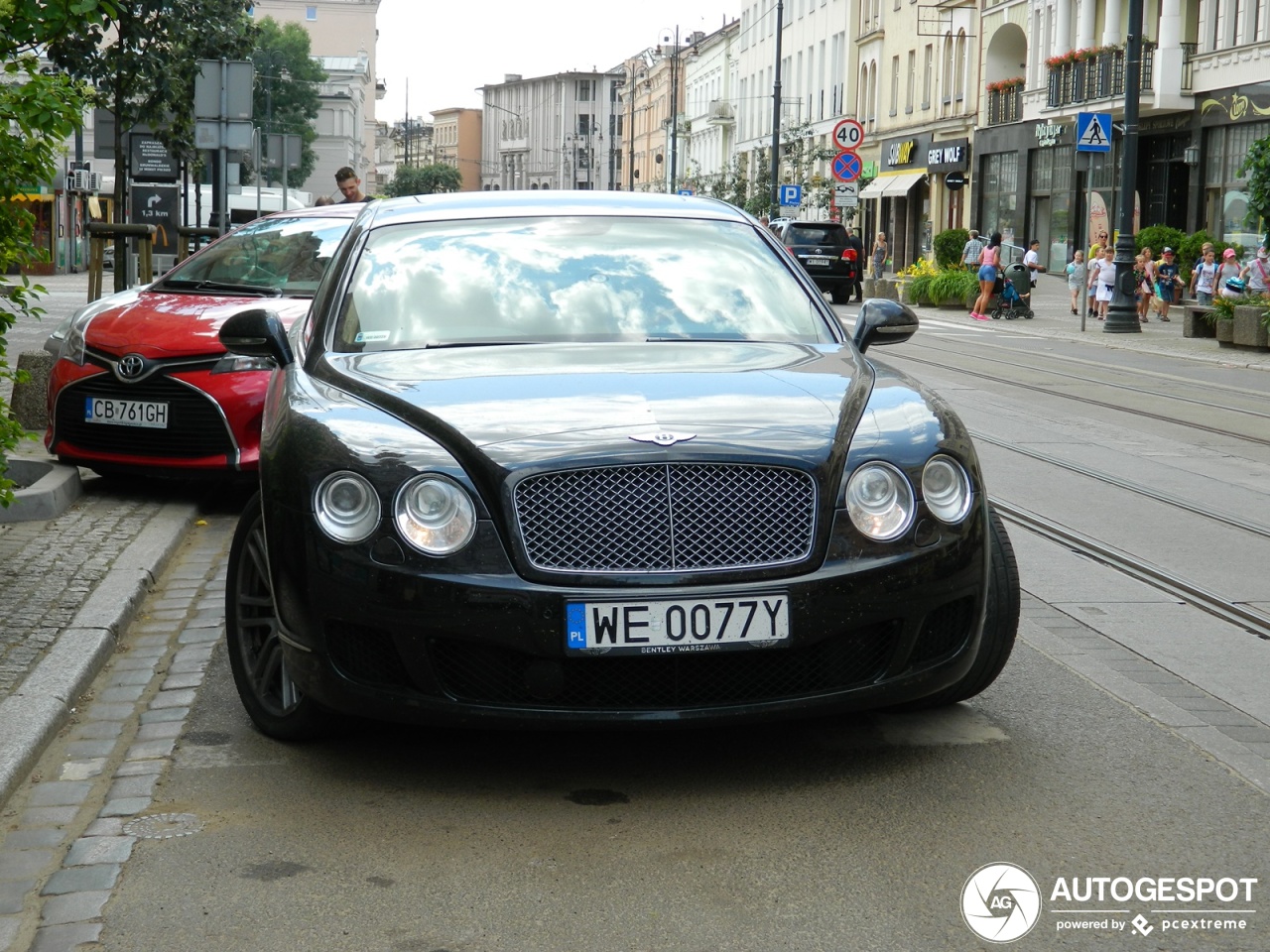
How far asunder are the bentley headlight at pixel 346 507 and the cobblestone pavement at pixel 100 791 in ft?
2.49

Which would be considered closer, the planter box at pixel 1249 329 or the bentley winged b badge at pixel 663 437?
the bentley winged b badge at pixel 663 437

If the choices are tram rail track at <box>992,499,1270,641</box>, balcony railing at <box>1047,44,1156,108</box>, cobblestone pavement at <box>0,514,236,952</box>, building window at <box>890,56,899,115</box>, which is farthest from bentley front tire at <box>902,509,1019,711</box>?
building window at <box>890,56,899,115</box>

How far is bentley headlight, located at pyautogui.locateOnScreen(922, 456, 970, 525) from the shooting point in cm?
433

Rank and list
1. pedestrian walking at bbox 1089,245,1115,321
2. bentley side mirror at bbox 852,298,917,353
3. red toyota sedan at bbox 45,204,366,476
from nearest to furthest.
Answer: bentley side mirror at bbox 852,298,917,353 < red toyota sedan at bbox 45,204,366,476 < pedestrian walking at bbox 1089,245,1115,321

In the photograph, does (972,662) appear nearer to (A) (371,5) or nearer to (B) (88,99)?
(B) (88,99)

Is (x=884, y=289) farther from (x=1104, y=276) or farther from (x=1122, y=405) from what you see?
(x=1122, y=405)

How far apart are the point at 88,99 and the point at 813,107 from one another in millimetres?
67772

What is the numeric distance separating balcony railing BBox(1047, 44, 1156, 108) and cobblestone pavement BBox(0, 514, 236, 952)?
119 feet

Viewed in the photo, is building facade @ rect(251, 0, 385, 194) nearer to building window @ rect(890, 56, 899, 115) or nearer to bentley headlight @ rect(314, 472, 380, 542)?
building window @ rect(890, 56, 899, 115)

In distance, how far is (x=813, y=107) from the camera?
73062 mm

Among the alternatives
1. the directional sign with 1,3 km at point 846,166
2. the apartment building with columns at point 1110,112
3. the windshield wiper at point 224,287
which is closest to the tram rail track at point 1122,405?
the windshield wiper at point 224,287

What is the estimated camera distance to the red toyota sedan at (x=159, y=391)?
28.4ft

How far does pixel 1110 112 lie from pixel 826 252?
9.81 meters

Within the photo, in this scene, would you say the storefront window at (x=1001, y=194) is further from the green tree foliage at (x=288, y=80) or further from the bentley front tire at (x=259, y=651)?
the green tree foliage at (x=288, y=80)
